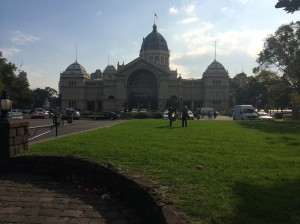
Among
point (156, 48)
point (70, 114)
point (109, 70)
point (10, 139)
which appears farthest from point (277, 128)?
point (109, 70)

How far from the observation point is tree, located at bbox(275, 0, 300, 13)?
16094mm

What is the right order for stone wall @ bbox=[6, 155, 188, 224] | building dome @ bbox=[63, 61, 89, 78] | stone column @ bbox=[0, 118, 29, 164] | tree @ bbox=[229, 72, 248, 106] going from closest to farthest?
stone wall @ bbox=[6, 155, 188, 224] → stone column @ bbox=[0, 118, 29, 164] → tree @ bbox=[229, 72, 248, 106] → building dome @ bbox=[63, 61, 89, 78]

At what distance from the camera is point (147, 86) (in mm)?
98375

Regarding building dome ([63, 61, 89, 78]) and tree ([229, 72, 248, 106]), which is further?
building dome ([63, 61, 89, 78])

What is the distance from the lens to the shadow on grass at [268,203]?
13.9ft

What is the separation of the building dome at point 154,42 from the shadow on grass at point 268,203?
98.6 m

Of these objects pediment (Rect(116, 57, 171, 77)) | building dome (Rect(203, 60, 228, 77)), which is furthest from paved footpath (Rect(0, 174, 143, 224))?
building dome (Rect(203, 60, 228, 77))

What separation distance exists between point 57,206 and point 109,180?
134 cm

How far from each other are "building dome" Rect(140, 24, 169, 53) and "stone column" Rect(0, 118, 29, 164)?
308 ft

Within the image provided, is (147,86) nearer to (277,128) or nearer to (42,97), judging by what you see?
(42,97)

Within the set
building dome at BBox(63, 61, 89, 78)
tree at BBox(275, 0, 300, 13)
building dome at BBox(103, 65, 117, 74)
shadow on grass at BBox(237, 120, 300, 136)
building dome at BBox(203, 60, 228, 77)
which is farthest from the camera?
building dome at BBox(103, 65, 117, 74)

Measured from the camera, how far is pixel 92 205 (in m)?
6.28

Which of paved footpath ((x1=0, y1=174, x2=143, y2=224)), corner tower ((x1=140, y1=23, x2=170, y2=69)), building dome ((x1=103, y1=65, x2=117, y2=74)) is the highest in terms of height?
corner tower ((x1=140, y1=23, x2=170, y2=69))

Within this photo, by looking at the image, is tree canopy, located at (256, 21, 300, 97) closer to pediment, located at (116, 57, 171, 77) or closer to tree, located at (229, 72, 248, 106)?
tree, located at (229, 72, 248, 106)
